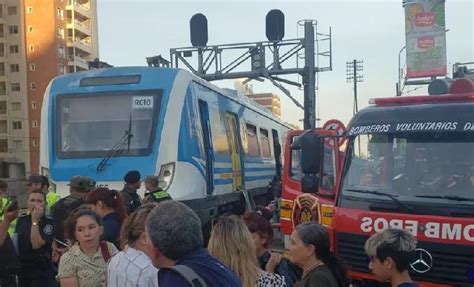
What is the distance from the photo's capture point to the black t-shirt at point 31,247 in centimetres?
588

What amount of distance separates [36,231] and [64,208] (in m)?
0.52

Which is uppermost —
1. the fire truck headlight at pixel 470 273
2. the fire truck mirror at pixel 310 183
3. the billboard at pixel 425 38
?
the billboard at pixel 425 38

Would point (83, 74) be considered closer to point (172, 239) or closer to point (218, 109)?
point (218, 109)

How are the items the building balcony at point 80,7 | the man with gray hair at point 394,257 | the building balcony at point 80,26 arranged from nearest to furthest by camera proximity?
the man with gray hair at point 394,257
the building balcony at point 80,26
the building balcony at point 80,7

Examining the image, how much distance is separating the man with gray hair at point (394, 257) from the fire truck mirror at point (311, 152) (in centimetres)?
263

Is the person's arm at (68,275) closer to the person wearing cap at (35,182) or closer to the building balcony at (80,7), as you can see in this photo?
the person wearing cap at (35,182)

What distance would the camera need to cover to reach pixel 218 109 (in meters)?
12.3

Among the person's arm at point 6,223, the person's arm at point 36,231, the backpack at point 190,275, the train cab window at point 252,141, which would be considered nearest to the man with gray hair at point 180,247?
the backpack at point 190,275

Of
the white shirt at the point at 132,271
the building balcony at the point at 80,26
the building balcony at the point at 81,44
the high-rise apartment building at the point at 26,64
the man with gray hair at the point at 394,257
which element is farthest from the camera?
the building balcony at the point at 80,26

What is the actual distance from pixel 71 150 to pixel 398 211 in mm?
6045

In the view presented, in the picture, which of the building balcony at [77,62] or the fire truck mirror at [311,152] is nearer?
the fire truck mirror at [311,152]

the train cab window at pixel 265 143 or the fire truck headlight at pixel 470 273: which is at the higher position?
the train cab window at pixel 265 143

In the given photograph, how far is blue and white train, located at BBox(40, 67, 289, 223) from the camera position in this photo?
9.67 m

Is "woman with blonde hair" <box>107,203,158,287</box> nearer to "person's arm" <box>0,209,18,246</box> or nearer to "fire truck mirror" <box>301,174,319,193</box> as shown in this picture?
"person's arm" <box>0,209,18,246</box>
